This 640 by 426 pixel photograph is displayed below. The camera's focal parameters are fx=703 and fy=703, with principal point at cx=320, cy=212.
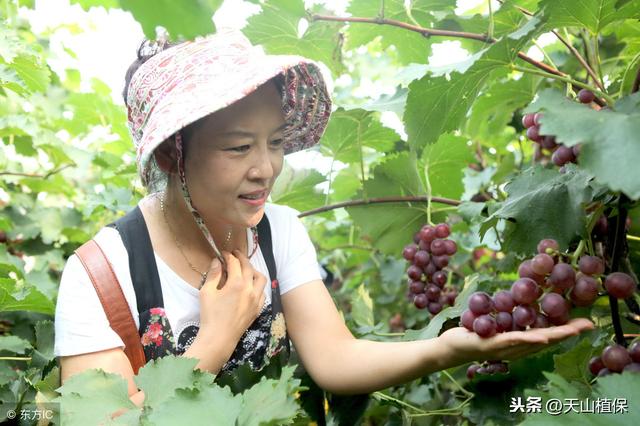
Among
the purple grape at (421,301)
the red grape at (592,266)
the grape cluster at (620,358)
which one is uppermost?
the red grape at (592,266)

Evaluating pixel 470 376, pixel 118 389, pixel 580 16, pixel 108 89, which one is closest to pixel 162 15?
pixel 118 389

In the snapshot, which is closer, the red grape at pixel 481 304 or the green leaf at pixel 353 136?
the red grape at pixel 481 304

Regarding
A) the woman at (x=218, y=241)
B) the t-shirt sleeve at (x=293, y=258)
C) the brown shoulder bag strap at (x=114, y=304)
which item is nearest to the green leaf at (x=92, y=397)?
the woman at (x=218, y=241)

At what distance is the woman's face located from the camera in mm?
1438

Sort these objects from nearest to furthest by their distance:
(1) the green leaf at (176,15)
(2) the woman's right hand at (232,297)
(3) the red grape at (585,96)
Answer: (1) the green leaf at (176,15), (3) the red grape at (585,96), (2) the woman's right hand at (232,297)

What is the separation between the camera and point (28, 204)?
2.55 m

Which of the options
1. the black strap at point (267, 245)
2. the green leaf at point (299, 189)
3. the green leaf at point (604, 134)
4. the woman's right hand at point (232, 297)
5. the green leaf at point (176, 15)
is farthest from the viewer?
the green leaf at point (299, 189)

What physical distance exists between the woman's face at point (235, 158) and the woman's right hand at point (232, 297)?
14 cm

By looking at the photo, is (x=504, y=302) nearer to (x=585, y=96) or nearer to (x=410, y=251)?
(x=585, y=96)

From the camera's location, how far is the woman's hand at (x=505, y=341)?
1.07m

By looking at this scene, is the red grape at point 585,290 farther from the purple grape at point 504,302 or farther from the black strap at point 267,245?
the black strap at point 267,245

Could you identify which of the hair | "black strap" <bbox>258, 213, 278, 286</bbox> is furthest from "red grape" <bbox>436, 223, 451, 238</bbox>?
the hair

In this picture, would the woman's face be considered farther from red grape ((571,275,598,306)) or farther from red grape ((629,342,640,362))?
red grape ((629,342,640,362))

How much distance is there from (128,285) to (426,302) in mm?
756
